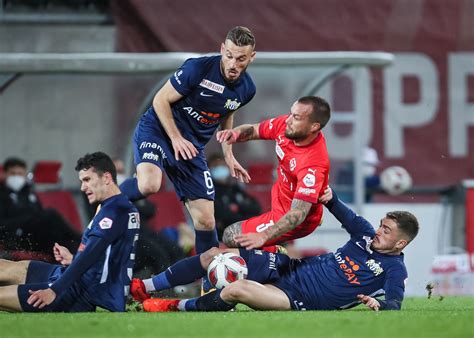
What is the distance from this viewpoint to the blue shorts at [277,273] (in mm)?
8820

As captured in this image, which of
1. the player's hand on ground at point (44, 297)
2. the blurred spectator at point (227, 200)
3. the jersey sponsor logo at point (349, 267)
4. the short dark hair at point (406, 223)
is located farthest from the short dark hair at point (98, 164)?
the blurred spectator at point (227, 200)

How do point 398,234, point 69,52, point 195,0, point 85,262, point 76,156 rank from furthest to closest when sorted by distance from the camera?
Result: point 195,0, point 69,52, point 76,156, point 398,234, point 85,262

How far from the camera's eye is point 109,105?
1346cm

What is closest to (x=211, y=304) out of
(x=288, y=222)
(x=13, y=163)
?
(x=288, y=222)

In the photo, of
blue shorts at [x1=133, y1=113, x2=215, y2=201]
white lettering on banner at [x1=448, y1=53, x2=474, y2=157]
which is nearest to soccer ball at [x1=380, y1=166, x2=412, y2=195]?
white lettering on banner at [x1=448, y1=53, x2=474, y2=157]

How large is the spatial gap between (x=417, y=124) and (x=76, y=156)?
5468 millimetres

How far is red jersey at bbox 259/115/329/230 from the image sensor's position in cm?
875

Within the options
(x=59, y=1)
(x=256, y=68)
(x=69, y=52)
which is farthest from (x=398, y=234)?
(x=59, y=1)

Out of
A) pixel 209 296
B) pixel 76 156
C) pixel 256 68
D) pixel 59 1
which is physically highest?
pixel 59 1

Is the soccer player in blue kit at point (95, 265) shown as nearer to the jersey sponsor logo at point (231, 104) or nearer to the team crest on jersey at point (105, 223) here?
the team crest on jersey at point (105, 223)

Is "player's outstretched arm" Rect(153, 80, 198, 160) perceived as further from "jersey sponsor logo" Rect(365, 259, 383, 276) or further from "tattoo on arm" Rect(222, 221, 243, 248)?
"jersey sponsor logo" Rect(365, 259, 383, 276)

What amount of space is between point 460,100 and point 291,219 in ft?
29.1

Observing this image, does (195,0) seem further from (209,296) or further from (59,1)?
(209,296)

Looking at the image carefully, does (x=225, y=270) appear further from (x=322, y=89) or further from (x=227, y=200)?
(x=322, y=89)
